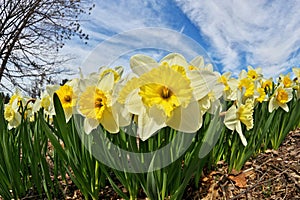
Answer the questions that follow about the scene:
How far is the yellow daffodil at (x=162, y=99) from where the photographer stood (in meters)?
0.96

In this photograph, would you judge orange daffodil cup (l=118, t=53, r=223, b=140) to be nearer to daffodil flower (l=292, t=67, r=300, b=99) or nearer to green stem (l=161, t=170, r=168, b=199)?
green stem (l=161, t=170, r=168, b=199)

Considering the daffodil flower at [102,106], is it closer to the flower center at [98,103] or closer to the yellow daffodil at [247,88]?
the flower center at [98,103]

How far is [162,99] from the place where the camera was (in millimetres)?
983

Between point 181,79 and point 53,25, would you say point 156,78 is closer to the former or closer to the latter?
point 181,79

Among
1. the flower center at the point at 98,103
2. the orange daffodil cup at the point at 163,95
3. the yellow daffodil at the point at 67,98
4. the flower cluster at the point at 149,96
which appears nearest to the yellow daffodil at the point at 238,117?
the flower cluster at the point at 149,96

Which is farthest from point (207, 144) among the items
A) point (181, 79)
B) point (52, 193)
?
point (52, 193)

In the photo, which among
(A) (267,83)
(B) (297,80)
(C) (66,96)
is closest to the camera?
(C) (66,96)

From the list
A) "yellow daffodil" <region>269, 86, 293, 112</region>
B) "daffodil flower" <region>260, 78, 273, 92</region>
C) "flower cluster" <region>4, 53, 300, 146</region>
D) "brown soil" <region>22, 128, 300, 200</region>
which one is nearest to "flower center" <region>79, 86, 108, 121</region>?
"flower cluster" <region>4, 53, 300, 146</region>

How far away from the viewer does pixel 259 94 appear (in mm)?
1739

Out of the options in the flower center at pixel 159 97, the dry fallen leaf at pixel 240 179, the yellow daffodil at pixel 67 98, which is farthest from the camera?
the dry fallen leaf at pixel 240 179

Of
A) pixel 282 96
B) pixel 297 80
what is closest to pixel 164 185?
pixel 282 96

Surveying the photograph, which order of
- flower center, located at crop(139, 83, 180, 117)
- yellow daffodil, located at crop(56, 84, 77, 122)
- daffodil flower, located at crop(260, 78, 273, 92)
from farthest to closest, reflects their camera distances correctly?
daffodil flower, located at crop(260, 78, 273, 92) < yellow daffodil, located at crop(56, 84, 77, 122) < flower center, located at crop(139, 83, 180, 117)

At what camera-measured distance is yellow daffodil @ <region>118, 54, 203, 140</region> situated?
961mm

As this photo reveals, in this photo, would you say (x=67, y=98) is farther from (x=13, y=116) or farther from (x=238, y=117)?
(x=238, y=117)
